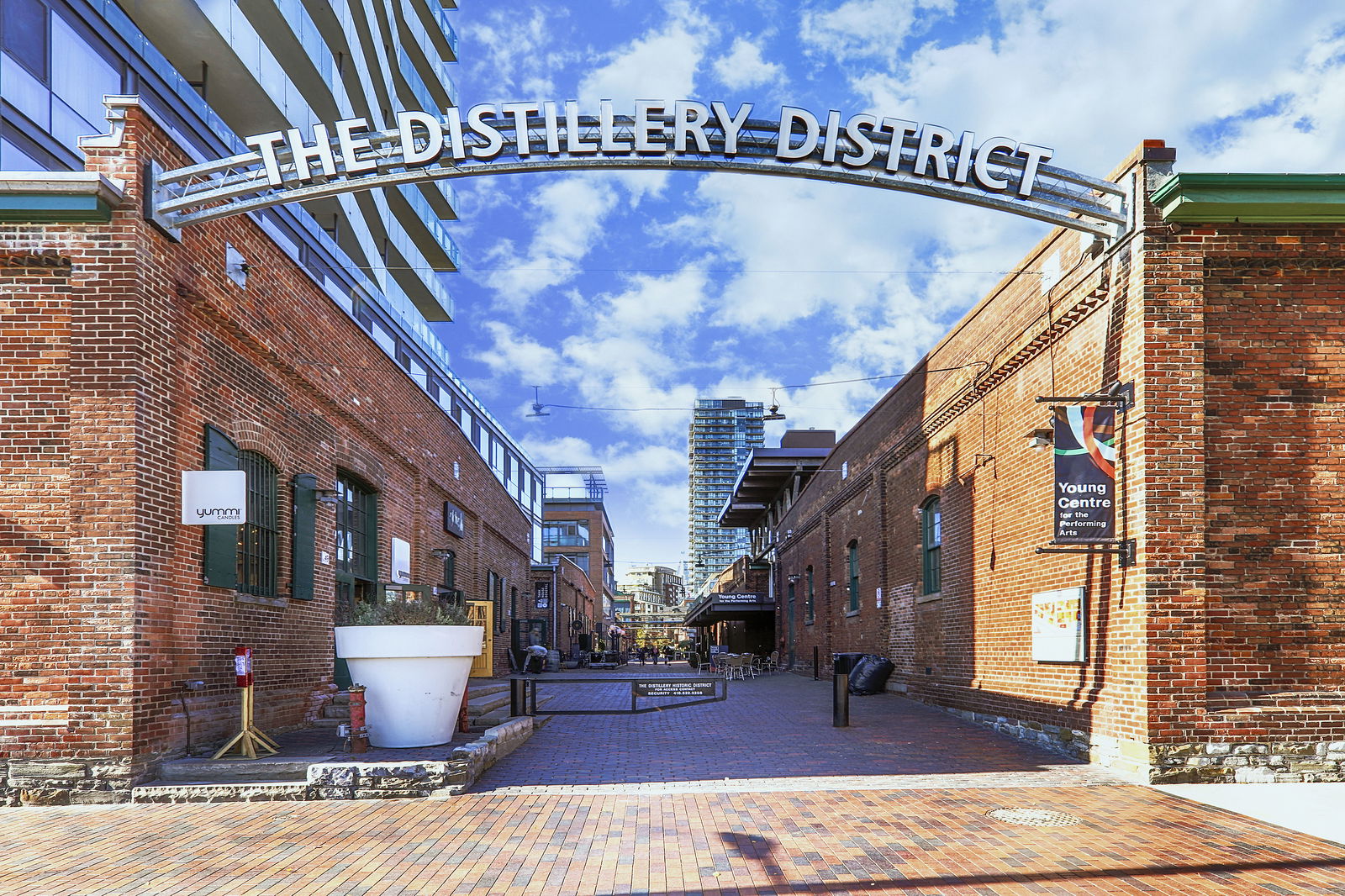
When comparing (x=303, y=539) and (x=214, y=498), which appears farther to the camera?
(x=303, y=539)

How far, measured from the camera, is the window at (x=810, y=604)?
101ft

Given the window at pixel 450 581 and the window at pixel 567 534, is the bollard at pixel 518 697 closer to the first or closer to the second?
the window at pixel 450 581

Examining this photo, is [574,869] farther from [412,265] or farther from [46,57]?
[412,265]

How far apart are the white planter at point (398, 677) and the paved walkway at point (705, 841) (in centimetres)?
104

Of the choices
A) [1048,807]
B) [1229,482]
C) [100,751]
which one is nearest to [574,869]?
[1048,807]

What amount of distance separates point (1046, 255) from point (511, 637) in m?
22.0

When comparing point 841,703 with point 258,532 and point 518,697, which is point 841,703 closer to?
point 518,697

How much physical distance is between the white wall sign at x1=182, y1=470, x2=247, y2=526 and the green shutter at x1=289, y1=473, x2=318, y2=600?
307 centimetres

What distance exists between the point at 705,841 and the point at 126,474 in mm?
5823

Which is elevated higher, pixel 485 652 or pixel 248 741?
pixel 248 741

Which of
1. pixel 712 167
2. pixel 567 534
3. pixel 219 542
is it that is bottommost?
pixel 567 534

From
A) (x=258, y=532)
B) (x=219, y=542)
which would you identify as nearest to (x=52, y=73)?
(x=258, y=532)

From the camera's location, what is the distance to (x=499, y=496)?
94.7 ft

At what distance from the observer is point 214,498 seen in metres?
9.38
